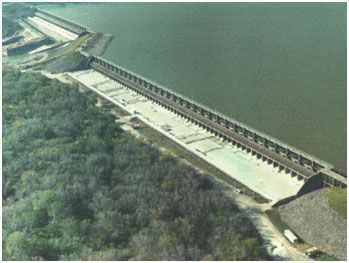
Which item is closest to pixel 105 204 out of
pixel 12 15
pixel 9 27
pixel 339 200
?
pixel 339 200

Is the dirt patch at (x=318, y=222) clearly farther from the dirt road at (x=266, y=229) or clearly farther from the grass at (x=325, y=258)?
the dirt road at (x=266, y=229)

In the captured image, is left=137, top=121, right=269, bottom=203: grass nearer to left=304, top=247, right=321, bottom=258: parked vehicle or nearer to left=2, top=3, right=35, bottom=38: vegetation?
left=304, top=247, right=321, bottom=258: parked vehicle

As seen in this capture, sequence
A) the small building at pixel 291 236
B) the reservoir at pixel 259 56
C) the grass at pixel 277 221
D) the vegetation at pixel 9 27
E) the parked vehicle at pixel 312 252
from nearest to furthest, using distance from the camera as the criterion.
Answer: the parked vehicle at pixel 312 252, the small building at pixel 291 236, the grass at pixel 277 221, the reservoir at pixel 259 56, the vegetation at pixel 9 27

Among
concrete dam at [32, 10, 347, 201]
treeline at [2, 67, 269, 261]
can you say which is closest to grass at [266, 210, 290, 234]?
treeline at [2, 67, 269, 261]

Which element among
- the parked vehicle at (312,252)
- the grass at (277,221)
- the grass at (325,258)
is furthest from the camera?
the grass at (277,221)

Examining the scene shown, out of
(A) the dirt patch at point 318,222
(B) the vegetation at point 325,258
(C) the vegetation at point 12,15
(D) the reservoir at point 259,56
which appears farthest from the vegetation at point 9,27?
(B) the vegetation at point 325,258

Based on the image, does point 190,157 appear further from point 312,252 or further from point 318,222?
point 312,252

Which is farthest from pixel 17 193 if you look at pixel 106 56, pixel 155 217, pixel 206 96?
pixel 106 56

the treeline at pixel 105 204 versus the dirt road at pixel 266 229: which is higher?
the treeline at pixel 105 204
